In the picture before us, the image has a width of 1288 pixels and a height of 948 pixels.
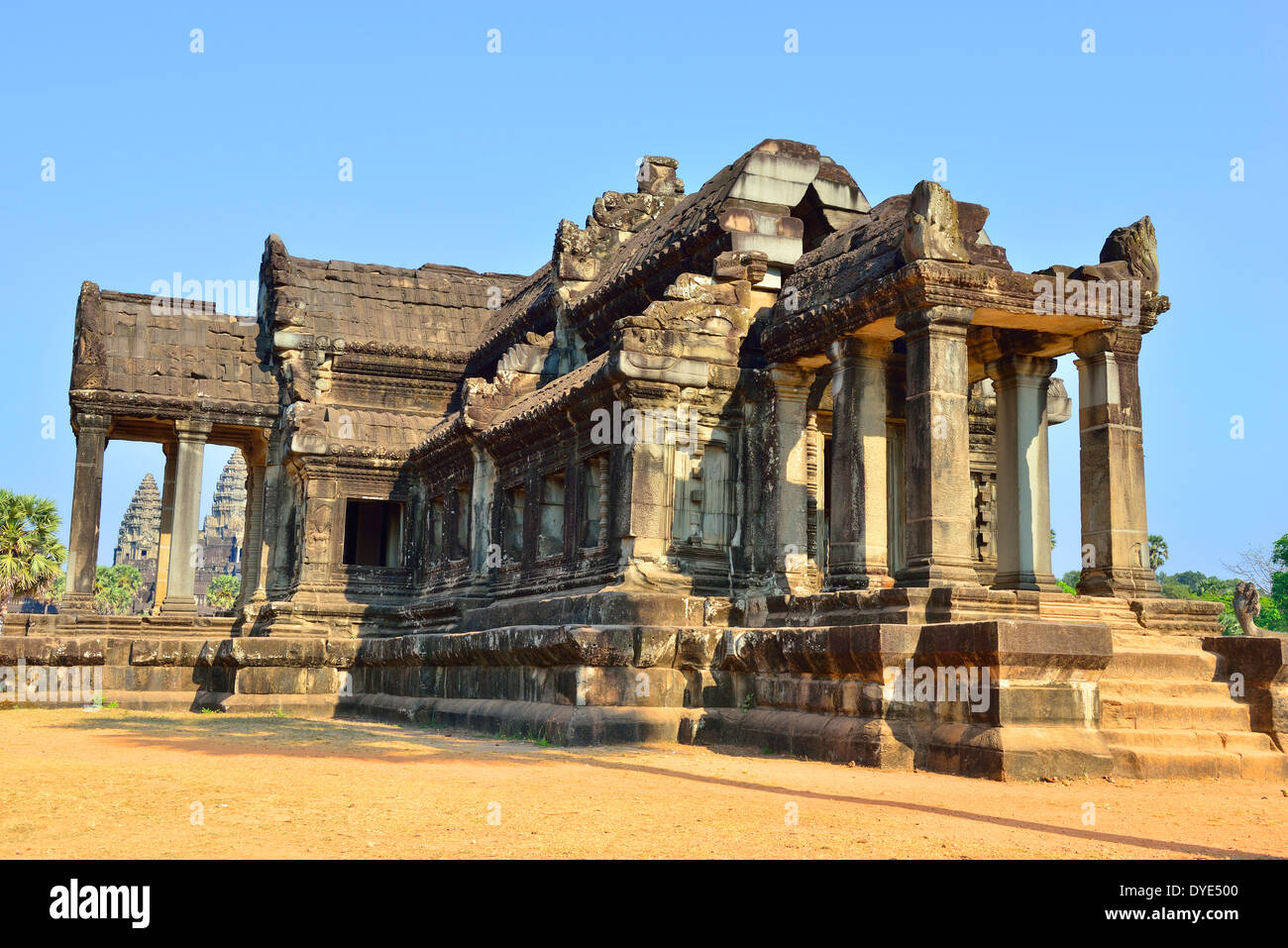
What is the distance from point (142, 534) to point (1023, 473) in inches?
3903

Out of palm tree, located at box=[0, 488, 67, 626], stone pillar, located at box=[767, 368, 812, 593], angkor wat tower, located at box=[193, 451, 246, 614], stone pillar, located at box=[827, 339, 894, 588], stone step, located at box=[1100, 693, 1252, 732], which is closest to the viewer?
stone step, located at box=[1100, 693, 1252, 732]

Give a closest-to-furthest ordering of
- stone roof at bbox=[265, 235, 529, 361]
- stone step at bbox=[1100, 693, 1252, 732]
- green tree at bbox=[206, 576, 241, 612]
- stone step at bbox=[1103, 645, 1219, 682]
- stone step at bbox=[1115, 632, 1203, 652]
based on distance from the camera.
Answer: stone step at bbox=[1100, 693, 1252, 732] < stone step at bbox=[1103, 645, 1219, 682] < stone step at bbox=[1115, 632, 1203, 652] < stone roof at bbox=[265, 235, 529, 361] < green tree at bbox=[206, 576, 241, 612]

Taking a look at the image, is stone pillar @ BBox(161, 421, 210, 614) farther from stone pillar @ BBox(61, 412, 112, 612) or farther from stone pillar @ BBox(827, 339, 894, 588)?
stone pillar @ BBox(827, 339, 894, 588)

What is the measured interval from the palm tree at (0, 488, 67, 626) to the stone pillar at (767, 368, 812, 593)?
30.7 meters

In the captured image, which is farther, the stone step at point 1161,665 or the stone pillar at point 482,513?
the stone pillar at point 482,513

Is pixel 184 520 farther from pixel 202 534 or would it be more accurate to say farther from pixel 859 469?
pixel 202 534

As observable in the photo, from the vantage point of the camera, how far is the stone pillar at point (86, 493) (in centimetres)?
2520

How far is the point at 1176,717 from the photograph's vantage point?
1122 cm

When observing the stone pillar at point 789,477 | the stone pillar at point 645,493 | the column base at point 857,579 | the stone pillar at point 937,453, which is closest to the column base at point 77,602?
the stone pillar at point 645,493

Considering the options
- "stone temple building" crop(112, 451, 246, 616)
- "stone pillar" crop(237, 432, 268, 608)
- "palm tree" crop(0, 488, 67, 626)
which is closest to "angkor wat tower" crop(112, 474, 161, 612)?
"stone temple building" crop(112, 451, 246, 616)

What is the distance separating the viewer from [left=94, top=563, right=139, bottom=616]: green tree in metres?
81.0

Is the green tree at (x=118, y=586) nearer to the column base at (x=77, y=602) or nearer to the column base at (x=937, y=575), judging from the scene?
the column base at (x=77, y=602)

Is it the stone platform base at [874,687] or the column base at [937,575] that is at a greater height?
the column base at [937,575]

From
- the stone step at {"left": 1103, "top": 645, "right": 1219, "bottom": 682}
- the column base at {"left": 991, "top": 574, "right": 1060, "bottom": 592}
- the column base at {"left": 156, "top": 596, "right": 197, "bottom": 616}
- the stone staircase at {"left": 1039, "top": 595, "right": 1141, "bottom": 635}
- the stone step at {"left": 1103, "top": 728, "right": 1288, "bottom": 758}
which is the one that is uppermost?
the column base at {"left": 991, "top": 574, "right": 1060, "bottom": 592}
